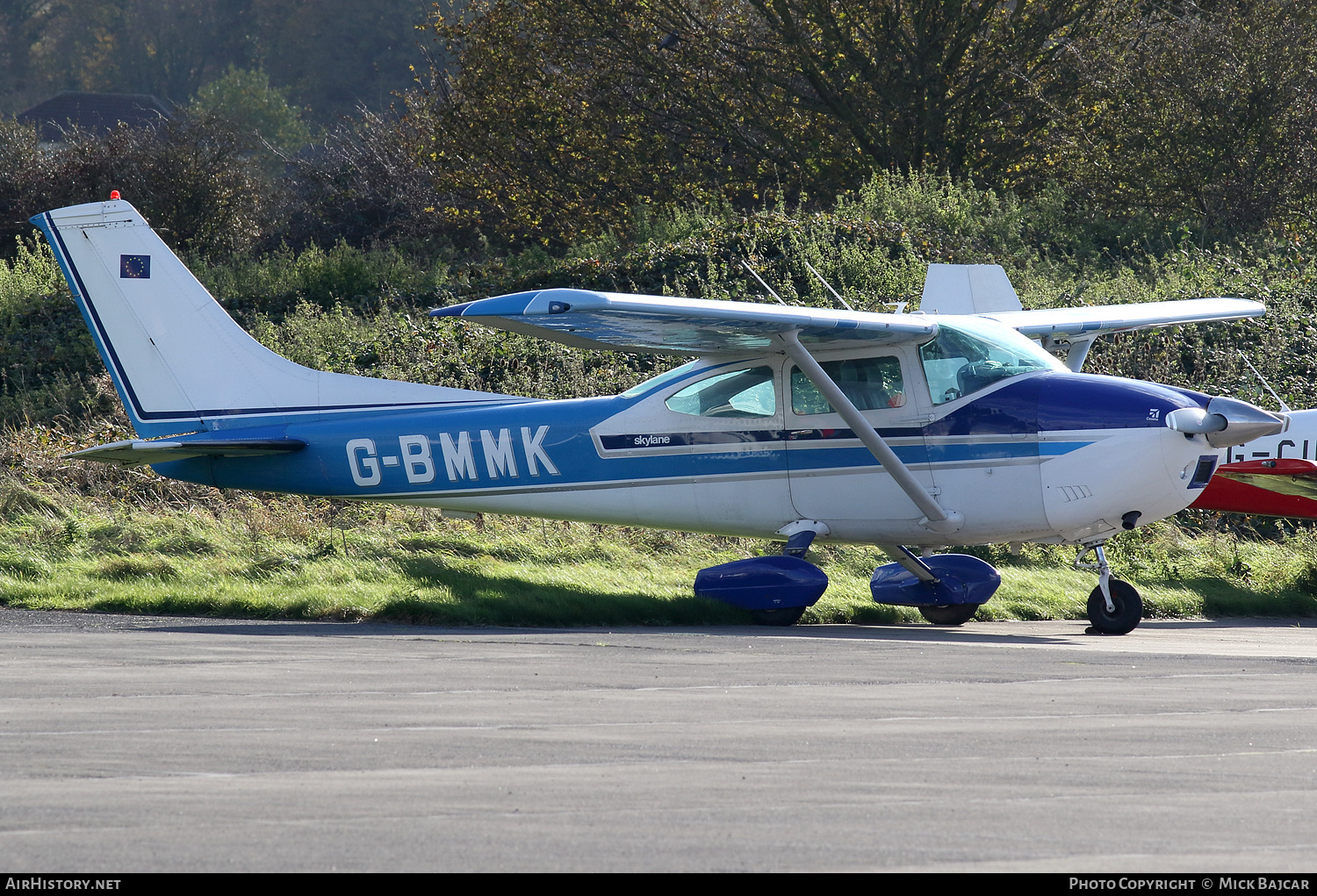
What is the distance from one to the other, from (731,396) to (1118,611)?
9.87 ft

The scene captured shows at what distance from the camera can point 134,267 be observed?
11.3 metres

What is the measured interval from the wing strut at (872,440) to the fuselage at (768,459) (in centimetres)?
12

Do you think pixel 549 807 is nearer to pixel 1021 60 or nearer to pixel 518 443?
pixel 518 443

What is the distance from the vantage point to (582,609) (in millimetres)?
10227

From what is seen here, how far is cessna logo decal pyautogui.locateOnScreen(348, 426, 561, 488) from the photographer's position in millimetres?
11047

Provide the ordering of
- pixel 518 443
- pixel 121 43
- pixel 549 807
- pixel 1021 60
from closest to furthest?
pixel 549 807
pixel 518 443
pixel 1021 60
pixel 121 43

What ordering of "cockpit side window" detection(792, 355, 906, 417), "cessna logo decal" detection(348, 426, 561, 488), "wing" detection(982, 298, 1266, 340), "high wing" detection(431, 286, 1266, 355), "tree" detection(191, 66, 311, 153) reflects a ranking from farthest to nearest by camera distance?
"tree" detection(191, 66, 311, 153), "wing" detection(982, 298, 1266, 340), "cessna logo decal" detection(348, 426, 561, 488), "cockpit side window" detection(792, 355, 906, 417), "high wing" detection(431, 286, 1266, 355)

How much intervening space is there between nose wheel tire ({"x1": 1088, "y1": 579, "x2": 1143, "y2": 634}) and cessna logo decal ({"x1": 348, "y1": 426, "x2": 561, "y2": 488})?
3.90 metres

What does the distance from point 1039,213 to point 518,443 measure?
17271 mm

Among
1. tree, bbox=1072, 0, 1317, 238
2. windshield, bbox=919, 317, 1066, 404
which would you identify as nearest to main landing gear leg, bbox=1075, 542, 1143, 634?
windshield, bbox=919, 317, 1066, 404

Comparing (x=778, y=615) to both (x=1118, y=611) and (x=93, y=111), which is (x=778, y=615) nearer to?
(x=1118, y=611)

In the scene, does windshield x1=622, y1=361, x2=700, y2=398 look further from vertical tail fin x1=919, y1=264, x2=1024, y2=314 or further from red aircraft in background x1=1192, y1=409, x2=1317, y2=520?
red aircraft in background x1=1192, y1=409, x2=1317, y2=520

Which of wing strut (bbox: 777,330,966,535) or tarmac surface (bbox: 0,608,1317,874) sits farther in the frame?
wing strut (bbox: 777,330,966,535)

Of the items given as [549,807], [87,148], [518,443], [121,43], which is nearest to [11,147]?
[87,148]
